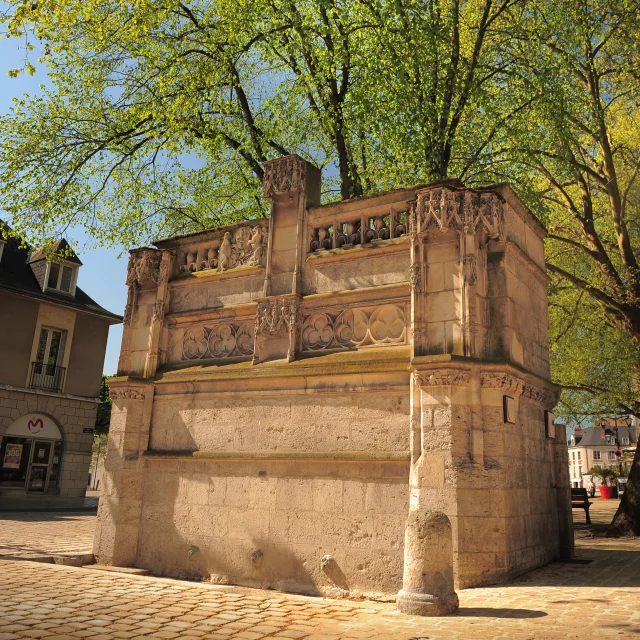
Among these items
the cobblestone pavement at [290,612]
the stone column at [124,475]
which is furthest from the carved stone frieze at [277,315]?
the cobblestone pavement at [290,612]

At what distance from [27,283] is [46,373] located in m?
3.83

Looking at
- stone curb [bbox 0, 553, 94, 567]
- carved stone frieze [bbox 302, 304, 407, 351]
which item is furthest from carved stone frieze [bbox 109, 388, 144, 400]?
carved stone frieze [bbox 302, 304, 407, 351]

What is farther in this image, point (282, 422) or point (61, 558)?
point (61, 558)

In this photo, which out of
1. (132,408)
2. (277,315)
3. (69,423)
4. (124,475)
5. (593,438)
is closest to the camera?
(277,315)

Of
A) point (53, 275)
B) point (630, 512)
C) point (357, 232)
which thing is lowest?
point (630, 512)

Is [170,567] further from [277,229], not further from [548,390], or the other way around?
[548,390]

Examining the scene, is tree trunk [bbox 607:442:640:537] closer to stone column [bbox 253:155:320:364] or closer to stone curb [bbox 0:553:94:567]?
stone column [bbox 253:155:320:364]

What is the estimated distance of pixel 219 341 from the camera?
9.91 metres

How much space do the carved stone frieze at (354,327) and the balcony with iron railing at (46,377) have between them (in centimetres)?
1913

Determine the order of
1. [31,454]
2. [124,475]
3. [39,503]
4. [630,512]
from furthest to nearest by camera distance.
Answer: [31,454]
[39,503]
[630,512]
[124,475]

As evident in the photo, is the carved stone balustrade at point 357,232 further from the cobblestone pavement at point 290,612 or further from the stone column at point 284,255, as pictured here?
the cobblestone pavement at point 290,612

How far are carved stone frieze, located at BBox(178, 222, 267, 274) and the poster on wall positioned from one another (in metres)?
16.5

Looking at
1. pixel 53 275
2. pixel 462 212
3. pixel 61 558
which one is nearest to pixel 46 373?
pixel 53 275

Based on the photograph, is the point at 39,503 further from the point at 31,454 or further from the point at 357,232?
the point at 357,232
